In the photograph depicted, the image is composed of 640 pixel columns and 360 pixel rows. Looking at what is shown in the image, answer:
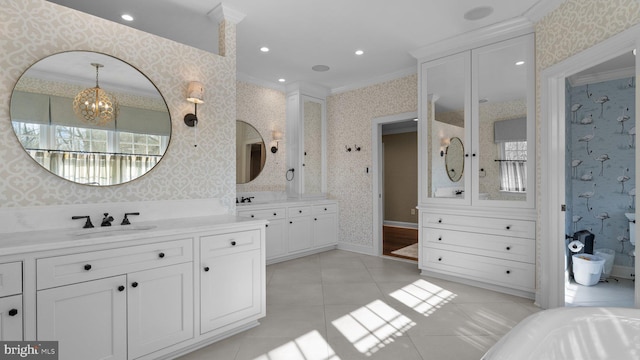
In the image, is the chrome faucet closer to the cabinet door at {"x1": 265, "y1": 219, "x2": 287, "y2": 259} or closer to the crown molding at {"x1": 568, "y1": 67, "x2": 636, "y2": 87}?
the cabinet door at {"x1": 265, "y1": 219, "x2": 287, "y2": 259}

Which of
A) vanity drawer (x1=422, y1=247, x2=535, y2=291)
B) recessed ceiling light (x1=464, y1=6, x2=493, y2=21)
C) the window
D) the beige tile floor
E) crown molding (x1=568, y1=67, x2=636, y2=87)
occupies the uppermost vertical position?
recessed ceiling light (x1=464, y1=6, x2=493, y2=21)

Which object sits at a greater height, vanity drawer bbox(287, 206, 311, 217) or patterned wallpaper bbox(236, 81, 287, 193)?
patterned wallpaper bbox(236, 81, 287, 193)

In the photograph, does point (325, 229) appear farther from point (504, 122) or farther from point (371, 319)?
point (504, 122)

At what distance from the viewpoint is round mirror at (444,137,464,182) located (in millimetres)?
3400

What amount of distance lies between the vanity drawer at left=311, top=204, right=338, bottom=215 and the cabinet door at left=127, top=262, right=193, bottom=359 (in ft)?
9.34

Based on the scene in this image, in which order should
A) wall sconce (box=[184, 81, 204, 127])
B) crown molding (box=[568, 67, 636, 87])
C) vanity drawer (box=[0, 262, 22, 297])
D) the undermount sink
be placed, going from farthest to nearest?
1. crown molding (box=[568, 67, 636, 87])
2. wall sconce (box=[184, 81, 204, 127])
3. the undermount sink
4. vanity drawer (box=[0, 262, 22, 297])

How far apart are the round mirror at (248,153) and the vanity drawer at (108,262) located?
2488 millimetres

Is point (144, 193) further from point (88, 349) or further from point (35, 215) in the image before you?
point (88, 349)

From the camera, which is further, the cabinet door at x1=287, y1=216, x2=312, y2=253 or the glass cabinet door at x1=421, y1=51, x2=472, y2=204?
the cabinet door at x1=287, y1=216, x2=312, y2=253

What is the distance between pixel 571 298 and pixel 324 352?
266 cm

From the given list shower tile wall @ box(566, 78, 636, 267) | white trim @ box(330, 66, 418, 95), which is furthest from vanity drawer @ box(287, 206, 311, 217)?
shower tile wall @ box(566, 78, 636, 267)

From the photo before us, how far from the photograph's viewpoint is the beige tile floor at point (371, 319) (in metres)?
2.09

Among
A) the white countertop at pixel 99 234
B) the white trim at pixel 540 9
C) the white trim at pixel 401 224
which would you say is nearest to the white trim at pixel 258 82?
the white countertop at pixel 99 234

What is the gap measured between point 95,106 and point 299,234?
9.92 ft
